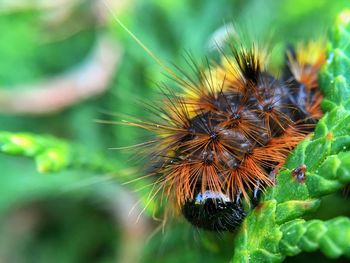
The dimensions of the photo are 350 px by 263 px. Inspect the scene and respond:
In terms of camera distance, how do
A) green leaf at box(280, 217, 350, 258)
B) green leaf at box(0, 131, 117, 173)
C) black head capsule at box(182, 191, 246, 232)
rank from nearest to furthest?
green leaf at box(280, 217, 350, 258) < black head capsule at box(182, 191, 246, 232) < green leaf at box(0, 131, 117, 173)

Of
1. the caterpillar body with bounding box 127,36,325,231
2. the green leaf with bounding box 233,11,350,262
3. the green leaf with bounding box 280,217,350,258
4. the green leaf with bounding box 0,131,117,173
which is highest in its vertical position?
the green leaf with bounding box 0,131,117,173

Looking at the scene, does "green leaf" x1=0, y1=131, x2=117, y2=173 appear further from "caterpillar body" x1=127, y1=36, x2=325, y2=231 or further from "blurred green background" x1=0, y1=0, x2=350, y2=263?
"blurred green background" x1=0, y1=0, x2=350, y2=263

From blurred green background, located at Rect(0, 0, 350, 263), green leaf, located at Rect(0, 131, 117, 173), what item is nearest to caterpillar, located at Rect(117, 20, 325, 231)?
green leaf, located at Rect(0, 131, 117, 173)

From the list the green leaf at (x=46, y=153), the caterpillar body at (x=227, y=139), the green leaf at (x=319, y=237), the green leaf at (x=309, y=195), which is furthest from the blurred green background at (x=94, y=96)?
the green leaf at (x=319, y=237)

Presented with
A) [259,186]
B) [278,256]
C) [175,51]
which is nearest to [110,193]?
[175,51]

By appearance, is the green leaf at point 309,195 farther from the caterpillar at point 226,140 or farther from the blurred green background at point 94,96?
the blurred green background at point 94,96

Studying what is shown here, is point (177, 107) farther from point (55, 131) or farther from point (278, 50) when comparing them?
point (55, 131)

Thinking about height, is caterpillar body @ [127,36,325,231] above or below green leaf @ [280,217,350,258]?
above
